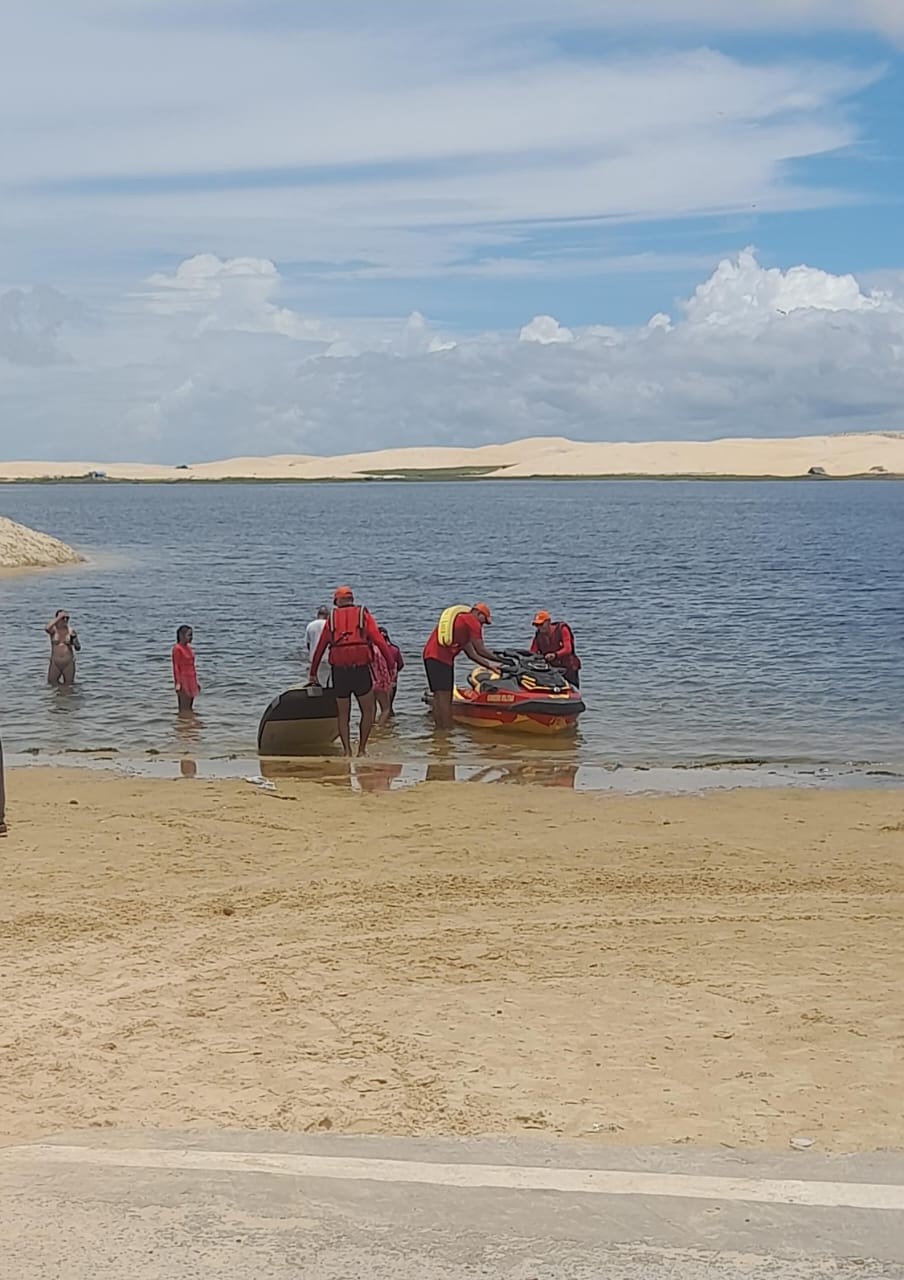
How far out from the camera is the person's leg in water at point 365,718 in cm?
1716

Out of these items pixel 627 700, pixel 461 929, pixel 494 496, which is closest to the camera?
pixel 461 929

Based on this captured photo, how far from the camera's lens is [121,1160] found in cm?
532

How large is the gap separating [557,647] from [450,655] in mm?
2471

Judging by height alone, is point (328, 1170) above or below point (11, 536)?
below

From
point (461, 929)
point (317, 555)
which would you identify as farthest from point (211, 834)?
point (317, 555)

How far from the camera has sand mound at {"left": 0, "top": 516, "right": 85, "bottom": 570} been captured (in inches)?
2028

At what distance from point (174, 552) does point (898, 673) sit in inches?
1810

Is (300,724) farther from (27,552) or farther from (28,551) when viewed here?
(28,551)

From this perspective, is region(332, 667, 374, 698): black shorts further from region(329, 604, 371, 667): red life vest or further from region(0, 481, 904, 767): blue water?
region(0, 481, 904, 767): blue water

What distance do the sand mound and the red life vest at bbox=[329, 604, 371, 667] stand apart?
3592 cm

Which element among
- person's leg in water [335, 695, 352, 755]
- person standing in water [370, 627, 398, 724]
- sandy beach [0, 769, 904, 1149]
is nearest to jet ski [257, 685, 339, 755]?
person's leg in water [335, 695, 352, 755]

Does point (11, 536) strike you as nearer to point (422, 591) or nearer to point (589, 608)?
point (422, 591)

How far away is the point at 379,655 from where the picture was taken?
19.2 meters

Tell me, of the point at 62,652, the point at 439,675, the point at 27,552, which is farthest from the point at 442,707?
the point at 27,552
